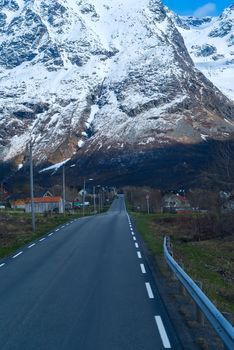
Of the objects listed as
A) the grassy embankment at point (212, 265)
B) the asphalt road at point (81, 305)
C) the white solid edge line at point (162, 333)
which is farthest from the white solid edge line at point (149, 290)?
the white solid edge line at point (162, 333)

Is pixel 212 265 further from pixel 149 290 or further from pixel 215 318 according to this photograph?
pixel 215 318

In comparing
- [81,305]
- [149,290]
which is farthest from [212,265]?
[81,305]

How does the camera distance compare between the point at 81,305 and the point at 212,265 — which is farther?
the point at 212,265

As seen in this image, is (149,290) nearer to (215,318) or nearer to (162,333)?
(162,333)

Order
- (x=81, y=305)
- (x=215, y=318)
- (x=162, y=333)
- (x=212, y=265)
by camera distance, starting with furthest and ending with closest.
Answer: (x=212, y=265) → (x=81, y=305) → (x=162, y=333) → (x=215, y=318)

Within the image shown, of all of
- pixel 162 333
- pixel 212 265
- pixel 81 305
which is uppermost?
pixel 81 305

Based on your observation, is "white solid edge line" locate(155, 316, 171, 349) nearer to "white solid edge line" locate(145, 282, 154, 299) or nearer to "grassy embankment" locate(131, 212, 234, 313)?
"grassy embankment" locate(131, 212, 234, 313)

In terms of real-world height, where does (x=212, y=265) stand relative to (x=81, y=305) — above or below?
below

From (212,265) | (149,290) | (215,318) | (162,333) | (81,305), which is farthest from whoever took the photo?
(212,265)

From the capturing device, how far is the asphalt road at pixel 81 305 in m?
9.24

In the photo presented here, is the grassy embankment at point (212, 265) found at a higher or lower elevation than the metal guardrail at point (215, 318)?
lower

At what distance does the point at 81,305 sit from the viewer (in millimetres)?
11977

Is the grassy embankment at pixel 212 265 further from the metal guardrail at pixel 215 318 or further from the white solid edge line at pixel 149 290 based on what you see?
the metal guardrail at pixel 215 318

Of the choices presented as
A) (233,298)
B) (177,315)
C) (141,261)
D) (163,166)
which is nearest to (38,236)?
(141,261)
